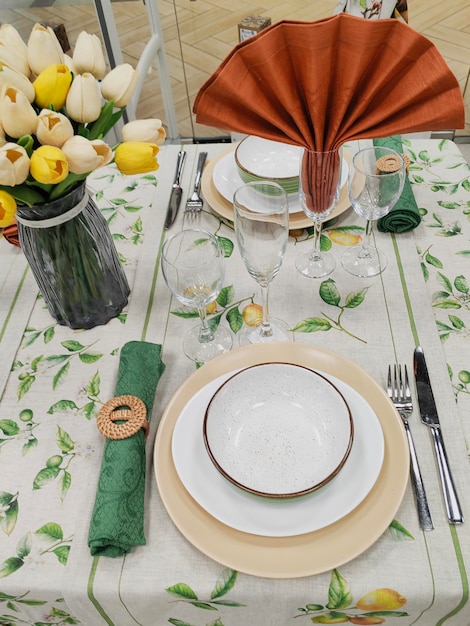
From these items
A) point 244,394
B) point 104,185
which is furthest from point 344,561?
point 104,185

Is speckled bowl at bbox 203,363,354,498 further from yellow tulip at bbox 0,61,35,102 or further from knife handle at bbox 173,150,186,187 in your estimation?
knife handle at bbox 173,150,186,187

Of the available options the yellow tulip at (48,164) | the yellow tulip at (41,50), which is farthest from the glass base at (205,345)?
the yellow tulip at (41,50)

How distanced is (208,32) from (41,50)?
2.13 metres

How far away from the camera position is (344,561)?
1.99 ft

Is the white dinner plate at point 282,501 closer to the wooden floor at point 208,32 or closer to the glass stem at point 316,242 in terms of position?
the glass stem at point 316,242

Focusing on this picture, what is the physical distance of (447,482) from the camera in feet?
2.21

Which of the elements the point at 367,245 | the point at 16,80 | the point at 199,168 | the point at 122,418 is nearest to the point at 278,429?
the point at 122,418

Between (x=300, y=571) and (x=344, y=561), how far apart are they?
0.05 metres

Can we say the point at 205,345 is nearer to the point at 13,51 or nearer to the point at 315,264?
the point at 315,264

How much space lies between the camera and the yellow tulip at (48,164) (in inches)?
26.1

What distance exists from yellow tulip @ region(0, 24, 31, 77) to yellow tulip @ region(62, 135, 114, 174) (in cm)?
13

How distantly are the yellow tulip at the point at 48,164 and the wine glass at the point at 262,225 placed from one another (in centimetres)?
23

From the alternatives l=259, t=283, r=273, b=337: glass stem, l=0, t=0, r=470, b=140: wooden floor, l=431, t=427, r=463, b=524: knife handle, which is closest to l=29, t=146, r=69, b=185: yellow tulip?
l=259, t=283, r=273, b=337: glass stem

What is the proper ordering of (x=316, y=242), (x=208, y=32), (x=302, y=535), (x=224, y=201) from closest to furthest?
(x=302, y=535) → (x=316, y=242) → (x=224, y=201) → (x=208, y=32)
